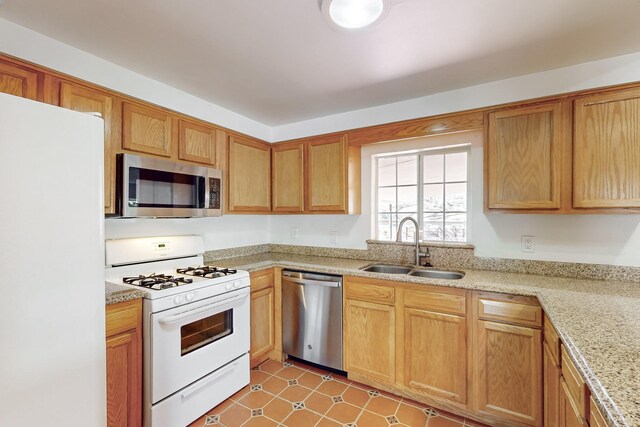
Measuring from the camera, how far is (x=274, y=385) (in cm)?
229

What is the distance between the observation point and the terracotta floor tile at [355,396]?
2.09m

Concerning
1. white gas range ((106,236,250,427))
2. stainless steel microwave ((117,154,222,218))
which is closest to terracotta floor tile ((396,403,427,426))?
white gas range ((106,236,250,427))

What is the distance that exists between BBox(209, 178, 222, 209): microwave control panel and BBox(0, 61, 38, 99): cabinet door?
1088mm

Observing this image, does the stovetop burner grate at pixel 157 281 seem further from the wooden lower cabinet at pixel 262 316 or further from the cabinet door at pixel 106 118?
the wooden lower cabinet at pixel 262 316

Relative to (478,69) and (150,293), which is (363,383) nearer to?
(150,293)

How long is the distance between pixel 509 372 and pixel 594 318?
737 millimetres

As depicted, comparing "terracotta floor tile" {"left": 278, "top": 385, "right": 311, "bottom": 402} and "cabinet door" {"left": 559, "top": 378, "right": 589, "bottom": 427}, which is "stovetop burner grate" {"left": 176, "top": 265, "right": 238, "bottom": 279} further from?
"cabinet door" {"left": 559, "top": 378, "right": 589, "bottom": 427}

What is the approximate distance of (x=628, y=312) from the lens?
1.31 meters

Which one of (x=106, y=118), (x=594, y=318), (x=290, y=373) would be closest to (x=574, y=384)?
(x=594, y=318)

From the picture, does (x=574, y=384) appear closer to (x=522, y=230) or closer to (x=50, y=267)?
(x=522, y=230)

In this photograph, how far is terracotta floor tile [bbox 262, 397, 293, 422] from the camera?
6.36 feet

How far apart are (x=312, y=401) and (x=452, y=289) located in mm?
1254

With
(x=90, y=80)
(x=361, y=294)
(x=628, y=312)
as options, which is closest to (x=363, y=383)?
(x=361, y=294)

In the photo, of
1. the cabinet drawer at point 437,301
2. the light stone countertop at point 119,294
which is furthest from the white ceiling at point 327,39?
the cabinet drawer at point 437,301
